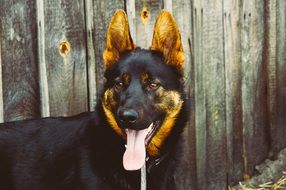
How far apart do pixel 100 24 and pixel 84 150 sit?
1177 mm

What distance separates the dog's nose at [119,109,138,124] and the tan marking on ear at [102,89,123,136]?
32 cm

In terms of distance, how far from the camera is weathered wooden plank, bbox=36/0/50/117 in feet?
18.6

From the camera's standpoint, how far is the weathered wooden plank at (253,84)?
6816 millimetres

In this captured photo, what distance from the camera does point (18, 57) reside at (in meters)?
5.66

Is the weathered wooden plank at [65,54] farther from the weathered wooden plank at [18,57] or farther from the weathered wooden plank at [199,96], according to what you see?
the weathered wooden plank at [199,96]

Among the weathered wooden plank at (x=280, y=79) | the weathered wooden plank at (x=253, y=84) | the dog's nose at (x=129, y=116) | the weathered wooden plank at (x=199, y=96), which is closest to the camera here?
the dog's nose at (x=129, y=116)

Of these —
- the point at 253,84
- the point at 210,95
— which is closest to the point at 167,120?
the point at 210,95

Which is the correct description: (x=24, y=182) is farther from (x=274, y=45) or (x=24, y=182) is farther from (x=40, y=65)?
(x=274, y=45)

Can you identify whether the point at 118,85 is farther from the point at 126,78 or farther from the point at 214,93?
the point at 214,93

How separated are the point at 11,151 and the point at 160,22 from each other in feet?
4.82

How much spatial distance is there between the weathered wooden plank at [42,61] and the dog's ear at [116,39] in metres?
0.56

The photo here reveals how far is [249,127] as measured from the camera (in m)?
6.95

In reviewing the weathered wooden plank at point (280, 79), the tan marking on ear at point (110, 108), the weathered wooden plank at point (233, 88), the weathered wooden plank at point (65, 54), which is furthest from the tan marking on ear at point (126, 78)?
the weathered wooden plank at point (280, 79)

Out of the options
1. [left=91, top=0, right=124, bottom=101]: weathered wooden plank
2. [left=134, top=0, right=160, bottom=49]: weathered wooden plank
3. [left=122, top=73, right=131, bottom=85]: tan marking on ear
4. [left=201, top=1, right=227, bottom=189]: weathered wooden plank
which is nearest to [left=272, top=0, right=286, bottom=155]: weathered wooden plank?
[left=201, top=1, right=227, bottom=189]: weathered wooden plank
